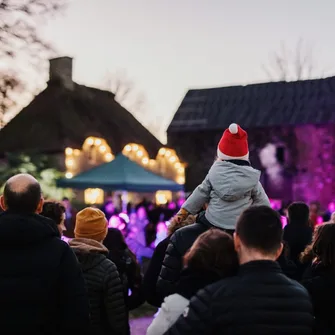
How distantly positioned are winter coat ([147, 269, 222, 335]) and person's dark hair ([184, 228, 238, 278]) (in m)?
0.04

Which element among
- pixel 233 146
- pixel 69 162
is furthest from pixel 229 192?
pixel 69 162

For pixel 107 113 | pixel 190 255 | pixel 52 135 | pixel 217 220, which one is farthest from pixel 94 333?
pixel 107 113

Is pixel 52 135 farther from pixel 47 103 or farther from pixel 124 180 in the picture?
pixel 124 180

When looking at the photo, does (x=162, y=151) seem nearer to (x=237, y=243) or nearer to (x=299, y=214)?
(x=299, y=214)

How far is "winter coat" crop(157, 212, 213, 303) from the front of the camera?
4.63m

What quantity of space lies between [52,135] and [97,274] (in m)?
27.8

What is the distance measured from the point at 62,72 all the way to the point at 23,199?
32465mm

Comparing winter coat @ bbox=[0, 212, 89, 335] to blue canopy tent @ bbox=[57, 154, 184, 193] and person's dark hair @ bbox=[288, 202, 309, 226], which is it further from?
blue canopy tent @ bbox=[57, 154, 184, 193]

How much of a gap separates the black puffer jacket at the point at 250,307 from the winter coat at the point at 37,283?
3.44 ft

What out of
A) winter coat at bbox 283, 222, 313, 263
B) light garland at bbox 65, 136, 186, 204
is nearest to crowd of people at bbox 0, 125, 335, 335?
winter coat at bbox 283, 222, 313, 263

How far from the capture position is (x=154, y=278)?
543 centimetres

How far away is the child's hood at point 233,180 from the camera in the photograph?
15.1 feet

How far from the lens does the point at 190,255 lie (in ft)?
10.6

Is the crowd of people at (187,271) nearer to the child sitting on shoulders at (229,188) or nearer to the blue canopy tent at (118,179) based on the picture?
the child sitting on shoulders at (229,188)
